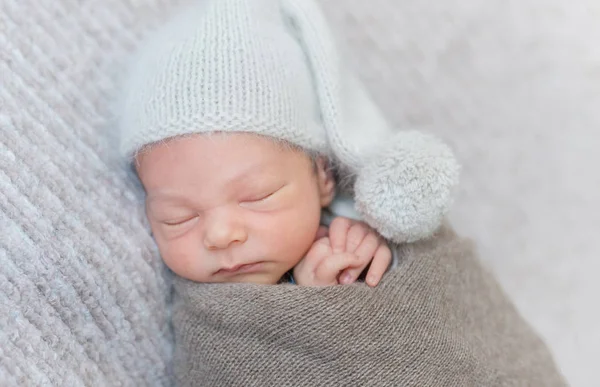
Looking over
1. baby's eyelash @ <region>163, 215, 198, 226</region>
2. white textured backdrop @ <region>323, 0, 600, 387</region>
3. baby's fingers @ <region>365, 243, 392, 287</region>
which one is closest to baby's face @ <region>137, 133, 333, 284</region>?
baby's eyelash @ <region>163, 215, 198, 226</region>

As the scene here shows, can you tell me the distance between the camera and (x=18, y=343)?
891 mm

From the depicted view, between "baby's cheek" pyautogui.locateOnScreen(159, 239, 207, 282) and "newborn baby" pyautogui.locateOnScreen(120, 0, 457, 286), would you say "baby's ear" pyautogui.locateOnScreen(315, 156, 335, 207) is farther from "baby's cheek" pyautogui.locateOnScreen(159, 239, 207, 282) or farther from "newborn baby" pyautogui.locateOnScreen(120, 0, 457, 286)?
"baby's cheek" pyautogui.locateOnScreen(159, 239, 207, 282)

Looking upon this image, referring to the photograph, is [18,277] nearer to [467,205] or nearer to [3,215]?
[3,215]

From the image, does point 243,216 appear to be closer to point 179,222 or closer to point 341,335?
point 179,222

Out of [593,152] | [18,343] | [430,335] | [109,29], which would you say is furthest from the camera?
[593,152]

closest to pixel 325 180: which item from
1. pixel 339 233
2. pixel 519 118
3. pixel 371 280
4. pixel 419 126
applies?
pixel 339 233

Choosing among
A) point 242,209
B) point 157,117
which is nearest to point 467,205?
point 242,209

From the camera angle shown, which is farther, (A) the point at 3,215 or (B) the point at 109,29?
(B) the point at 109,29

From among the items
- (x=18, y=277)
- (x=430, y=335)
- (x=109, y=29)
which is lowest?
(x=430, y=335)

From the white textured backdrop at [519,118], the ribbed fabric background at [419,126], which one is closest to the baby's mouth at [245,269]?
the ribbed fabric background at [419,126]

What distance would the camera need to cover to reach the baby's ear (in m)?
1.12

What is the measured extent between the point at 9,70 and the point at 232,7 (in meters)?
0.33

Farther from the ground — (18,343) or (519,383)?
(18,343)

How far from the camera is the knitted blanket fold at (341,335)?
3.13 feet
